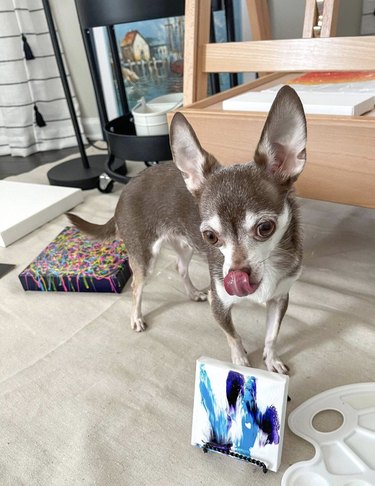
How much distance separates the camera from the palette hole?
90 centimetres

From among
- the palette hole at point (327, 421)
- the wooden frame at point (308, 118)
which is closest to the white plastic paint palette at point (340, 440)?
the palette hole at point (327, 421)

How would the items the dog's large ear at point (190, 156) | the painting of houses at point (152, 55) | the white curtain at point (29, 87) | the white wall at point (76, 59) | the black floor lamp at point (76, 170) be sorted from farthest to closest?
1. the white wall at point (76, 59)
2. the white curtain at point (29, 87)
3. the painting of houses at point (152, 55)
4. the black floor lamp at point (76, 170)
5. the dog's large ear at point (190, 156)

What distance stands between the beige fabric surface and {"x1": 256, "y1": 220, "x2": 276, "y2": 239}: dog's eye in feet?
1.44

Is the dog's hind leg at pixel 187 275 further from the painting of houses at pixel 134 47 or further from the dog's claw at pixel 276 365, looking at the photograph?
the painting of houses at pixel 134 47

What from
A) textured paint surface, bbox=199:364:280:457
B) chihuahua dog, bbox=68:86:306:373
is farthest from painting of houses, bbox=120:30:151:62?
textured paint surface, bbox=199:364:280:457

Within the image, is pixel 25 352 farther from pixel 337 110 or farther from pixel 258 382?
pixel 337 110

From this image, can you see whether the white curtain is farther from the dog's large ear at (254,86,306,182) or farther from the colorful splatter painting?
the colorful splatter painting

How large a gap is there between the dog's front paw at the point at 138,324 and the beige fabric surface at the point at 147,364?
3 cm

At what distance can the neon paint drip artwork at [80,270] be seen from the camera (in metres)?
1.44

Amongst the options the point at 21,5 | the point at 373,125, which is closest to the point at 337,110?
the point at 373,125

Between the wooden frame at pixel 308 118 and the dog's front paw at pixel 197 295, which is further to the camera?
the dog's front paw at pixel 197 295

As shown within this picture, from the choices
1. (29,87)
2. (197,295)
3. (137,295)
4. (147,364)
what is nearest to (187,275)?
(197,295)

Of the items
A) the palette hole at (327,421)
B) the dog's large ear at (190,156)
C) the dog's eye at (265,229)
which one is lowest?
the palette hole at (327,421)

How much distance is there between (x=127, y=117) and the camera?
221cm
